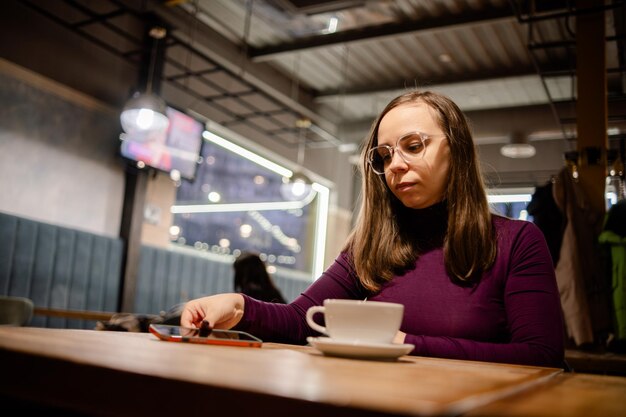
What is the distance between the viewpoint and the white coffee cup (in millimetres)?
844

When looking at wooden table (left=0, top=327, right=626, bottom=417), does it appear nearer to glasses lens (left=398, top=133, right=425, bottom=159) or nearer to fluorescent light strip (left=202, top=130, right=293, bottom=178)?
glasses lens (left=398, top=133, right=425, bottom=159)

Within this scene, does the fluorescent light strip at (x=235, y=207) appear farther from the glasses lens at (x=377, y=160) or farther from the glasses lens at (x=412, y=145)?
the glasses lens at (x=412, y=145)

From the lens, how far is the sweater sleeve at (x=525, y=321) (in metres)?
1.11

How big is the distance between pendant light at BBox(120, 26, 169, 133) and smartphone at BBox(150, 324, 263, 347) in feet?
15.2

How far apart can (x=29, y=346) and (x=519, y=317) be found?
0.98 metres

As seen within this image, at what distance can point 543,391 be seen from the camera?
56 cm

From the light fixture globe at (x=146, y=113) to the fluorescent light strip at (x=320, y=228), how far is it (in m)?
4.51

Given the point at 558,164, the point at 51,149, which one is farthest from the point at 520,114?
the point at 51,149

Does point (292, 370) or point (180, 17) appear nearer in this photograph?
point (292, 370)

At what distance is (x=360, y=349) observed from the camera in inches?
30.8

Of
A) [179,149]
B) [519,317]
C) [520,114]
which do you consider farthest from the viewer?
[520,114]

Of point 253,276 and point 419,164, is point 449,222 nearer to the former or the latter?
point 419,164

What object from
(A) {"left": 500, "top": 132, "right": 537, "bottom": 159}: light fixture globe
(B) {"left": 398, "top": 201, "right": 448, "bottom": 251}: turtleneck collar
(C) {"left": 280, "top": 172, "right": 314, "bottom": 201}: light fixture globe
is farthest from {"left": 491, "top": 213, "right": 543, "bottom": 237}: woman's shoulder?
(A) {"left": 500, "top": 132, "right": 537, "bottom": 159}: light fixture globe

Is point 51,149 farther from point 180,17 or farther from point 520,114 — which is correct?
point 520,114
